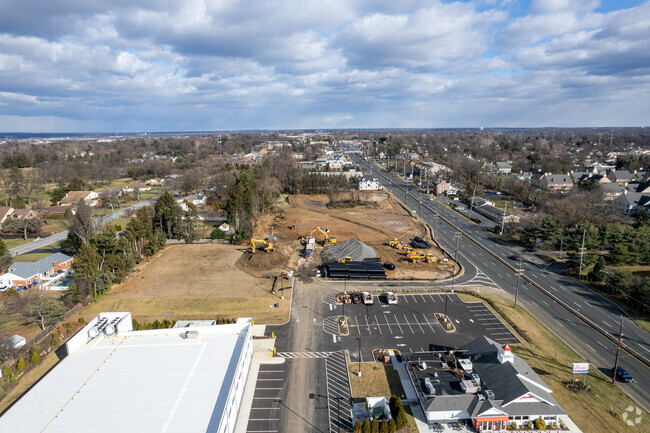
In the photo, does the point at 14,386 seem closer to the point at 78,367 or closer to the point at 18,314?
the point at 78,367

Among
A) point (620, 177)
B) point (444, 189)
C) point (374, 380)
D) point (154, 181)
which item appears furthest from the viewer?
point (154, 181)

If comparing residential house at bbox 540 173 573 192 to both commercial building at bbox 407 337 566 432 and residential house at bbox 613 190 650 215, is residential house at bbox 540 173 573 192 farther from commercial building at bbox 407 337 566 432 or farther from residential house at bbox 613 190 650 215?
commercial building at bbox 407 337 566 432

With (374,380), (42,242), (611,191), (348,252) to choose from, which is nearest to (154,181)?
(42,242)

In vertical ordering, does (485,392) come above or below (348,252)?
below

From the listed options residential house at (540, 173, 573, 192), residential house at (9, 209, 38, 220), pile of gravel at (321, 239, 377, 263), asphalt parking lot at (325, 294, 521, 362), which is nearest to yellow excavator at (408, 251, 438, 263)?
pile of gravel at (321, 239, 377, 263)

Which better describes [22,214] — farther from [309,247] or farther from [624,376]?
[624,376]
